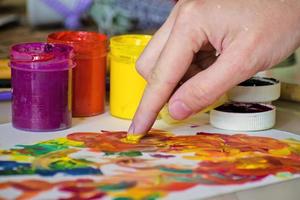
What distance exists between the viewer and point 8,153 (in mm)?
829

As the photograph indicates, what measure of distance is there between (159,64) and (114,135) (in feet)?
0.45

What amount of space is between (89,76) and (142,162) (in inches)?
10.2

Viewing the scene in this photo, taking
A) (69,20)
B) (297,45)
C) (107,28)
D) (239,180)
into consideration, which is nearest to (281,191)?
(239,180)

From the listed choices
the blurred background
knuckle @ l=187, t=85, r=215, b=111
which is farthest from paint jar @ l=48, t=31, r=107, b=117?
the blurred background

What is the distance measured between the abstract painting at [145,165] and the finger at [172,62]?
7cm

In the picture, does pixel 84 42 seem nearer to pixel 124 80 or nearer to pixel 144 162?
pixel 124 80

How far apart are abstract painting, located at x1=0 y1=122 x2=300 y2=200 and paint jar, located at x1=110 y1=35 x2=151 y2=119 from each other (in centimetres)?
8

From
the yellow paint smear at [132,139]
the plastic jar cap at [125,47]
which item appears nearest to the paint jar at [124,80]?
the plastic jar cap at [125,47]

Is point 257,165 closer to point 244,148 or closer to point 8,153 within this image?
point 244,148

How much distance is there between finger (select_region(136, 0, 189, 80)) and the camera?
0.90 metres

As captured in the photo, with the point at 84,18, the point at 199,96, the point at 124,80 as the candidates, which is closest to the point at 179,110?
the point at 199,96

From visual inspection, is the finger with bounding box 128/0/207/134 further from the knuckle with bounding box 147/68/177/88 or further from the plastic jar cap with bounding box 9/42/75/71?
the plastic jar cap with bounding box 9/42/75/71

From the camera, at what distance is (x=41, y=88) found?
91 centimetres

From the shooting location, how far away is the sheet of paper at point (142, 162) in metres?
0.71
